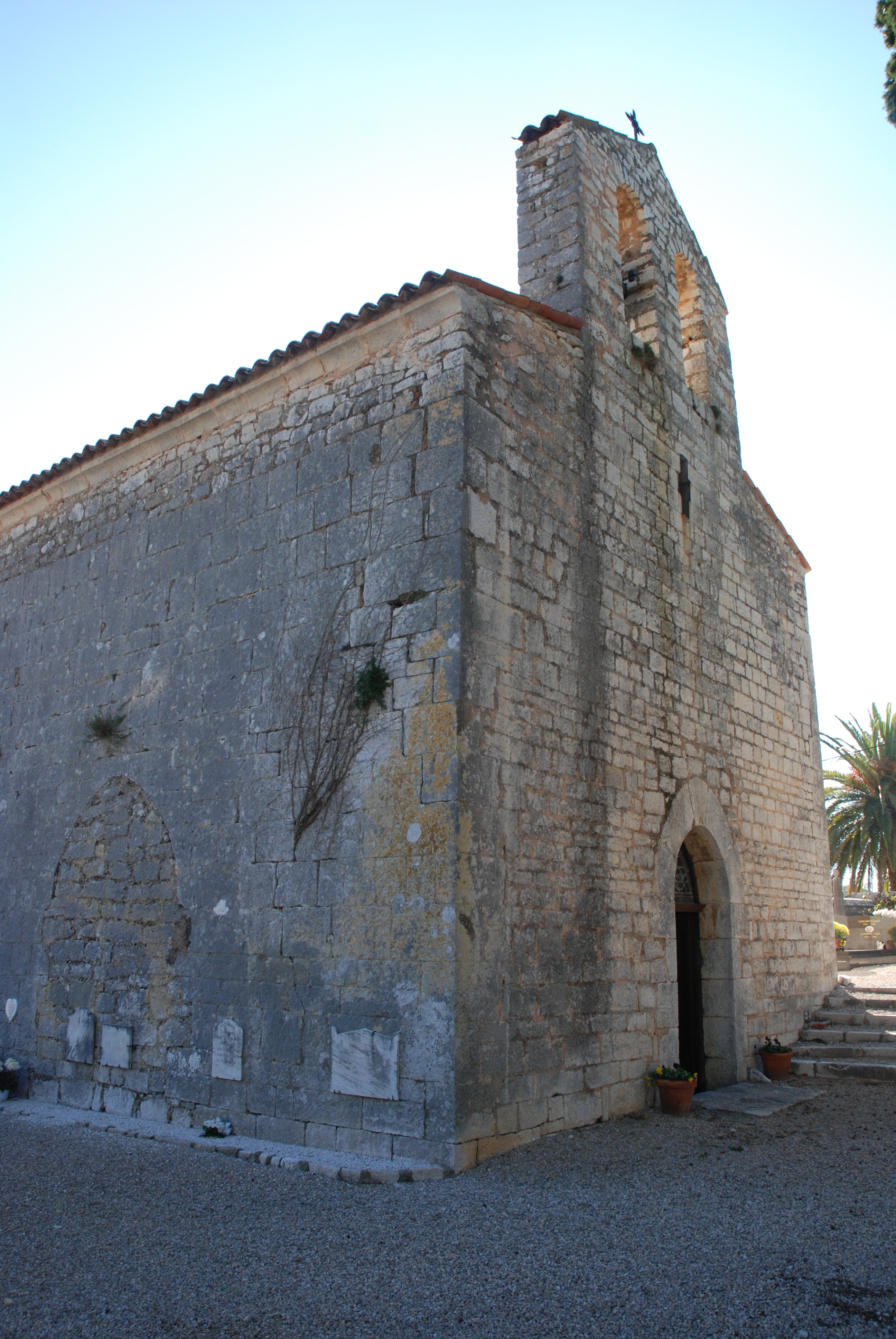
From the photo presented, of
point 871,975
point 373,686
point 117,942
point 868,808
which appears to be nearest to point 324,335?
point 373,686

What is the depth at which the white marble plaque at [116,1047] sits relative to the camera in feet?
21.1

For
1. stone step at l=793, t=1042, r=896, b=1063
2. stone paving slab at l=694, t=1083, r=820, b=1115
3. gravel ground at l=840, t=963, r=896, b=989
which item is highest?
stone step at l=793, t=1042, r=896, b=1063

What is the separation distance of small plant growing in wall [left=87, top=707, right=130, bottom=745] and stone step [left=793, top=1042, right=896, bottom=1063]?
6.29m

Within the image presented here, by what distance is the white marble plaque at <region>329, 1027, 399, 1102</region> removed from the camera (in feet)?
16.0

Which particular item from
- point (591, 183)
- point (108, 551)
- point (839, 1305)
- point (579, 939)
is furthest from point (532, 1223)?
point (591, 183)

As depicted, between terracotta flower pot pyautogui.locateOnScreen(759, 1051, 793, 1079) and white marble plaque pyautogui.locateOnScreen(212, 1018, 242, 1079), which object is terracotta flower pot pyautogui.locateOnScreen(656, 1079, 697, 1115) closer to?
terracotta flower pot pyautogui.locateOnScreen(759, 1051, 793, 1079)

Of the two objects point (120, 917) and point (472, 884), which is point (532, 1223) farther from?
point (120, 917)

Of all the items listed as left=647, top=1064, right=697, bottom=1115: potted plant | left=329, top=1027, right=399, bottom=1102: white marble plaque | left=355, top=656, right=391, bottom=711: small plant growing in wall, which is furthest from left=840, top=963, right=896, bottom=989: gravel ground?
left=355, top=656, right=391, bottom=711: small plant growing in wall

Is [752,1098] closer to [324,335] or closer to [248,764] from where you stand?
[248,764]

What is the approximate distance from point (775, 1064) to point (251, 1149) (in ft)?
15.1

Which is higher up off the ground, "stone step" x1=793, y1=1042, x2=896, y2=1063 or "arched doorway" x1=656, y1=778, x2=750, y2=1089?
"arched doorway" x1=656, y1=778, x2=750, y2=1089

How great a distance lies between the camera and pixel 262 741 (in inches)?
240

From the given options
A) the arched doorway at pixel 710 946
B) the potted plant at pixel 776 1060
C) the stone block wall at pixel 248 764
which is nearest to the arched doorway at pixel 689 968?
the arched doorway at pixel 710 946

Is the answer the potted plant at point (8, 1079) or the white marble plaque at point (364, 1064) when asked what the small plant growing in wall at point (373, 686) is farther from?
the potted plant at point (8, 1079)
